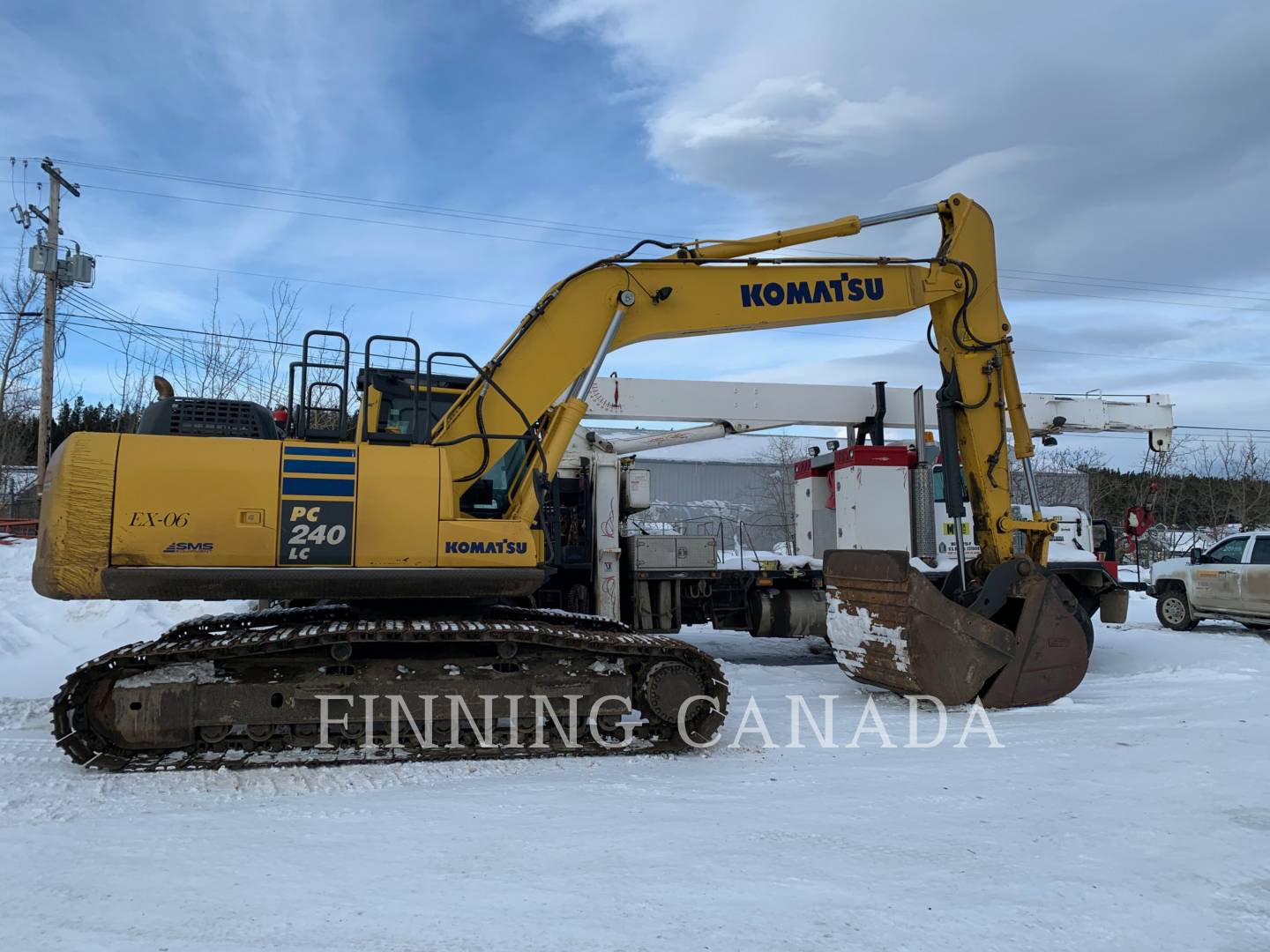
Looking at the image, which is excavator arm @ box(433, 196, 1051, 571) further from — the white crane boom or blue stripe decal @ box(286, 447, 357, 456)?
the white crane boom

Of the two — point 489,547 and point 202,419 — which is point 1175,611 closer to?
point 489,547

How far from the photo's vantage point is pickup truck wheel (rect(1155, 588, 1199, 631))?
14.7 m

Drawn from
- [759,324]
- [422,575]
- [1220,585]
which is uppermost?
[759,324]

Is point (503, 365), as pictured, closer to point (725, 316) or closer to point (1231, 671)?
point (725, 316)

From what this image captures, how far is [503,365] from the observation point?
6.68 metres

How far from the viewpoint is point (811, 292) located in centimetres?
762

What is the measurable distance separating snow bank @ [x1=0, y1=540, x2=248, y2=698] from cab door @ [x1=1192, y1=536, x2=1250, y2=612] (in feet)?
48.3

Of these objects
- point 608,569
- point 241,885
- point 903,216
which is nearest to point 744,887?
point 241,885

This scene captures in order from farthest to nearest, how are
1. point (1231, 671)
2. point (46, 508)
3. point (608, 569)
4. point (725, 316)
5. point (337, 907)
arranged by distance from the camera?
point (608, 569) < point (1231, 671) < point (725, 316) < point (46, 508) < point (337, 907)

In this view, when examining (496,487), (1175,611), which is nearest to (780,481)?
(1175,611)

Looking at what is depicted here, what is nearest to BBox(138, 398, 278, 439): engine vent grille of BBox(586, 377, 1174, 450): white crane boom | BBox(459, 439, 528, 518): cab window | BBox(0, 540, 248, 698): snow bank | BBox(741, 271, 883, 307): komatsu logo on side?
BBox(459, 439, 528, 518): cab window

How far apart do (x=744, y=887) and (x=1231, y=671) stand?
7.95m

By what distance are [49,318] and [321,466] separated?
1979 cm

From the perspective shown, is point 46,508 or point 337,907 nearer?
point 337,907
